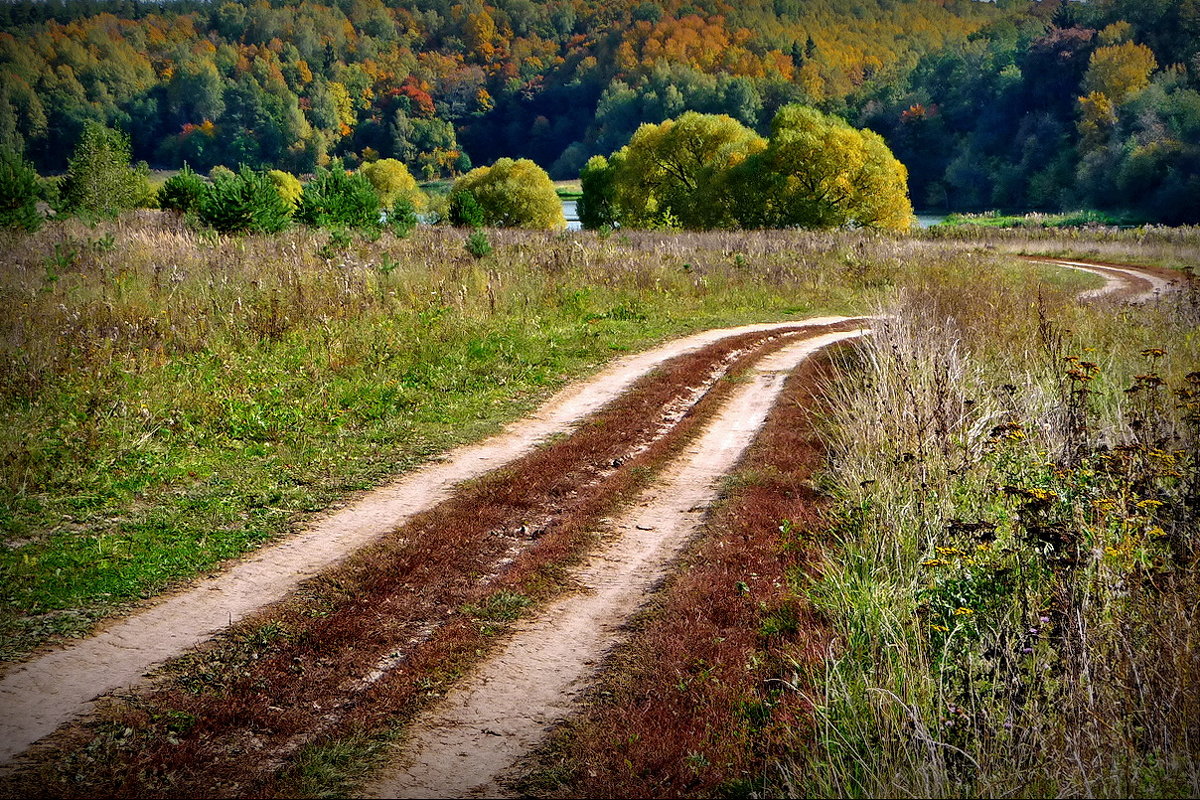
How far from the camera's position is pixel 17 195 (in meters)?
21.2

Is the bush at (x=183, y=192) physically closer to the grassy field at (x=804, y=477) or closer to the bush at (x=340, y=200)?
the bush at (x=340, y=200)

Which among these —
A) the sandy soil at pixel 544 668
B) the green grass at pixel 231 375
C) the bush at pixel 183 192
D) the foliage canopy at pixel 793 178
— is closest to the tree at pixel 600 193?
the foliage canopy at pixel 793 178

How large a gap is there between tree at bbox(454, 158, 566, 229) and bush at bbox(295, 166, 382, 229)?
25.6 m

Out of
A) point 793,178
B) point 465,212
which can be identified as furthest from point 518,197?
point 793,178

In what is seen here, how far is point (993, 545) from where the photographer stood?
18.2ft

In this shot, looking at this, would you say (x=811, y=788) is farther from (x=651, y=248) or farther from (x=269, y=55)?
(x=269, y=55)

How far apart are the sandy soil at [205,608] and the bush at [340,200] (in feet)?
76.1

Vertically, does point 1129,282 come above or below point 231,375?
below

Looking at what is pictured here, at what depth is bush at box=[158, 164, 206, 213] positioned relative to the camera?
26734mm

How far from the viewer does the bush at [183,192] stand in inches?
1053

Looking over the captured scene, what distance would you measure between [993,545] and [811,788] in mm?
2775

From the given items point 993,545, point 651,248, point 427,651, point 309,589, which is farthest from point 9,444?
point 651,248

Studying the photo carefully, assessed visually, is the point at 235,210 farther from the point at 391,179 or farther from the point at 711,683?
the point at 391,179

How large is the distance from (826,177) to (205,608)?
46.2 m
